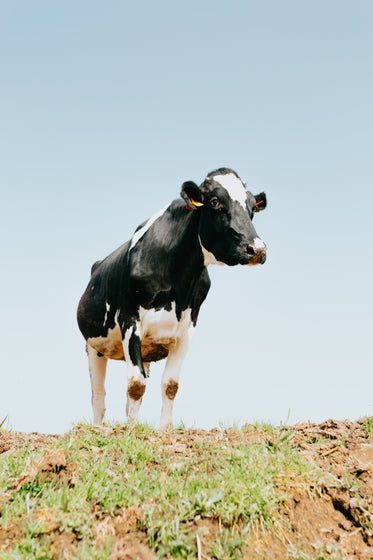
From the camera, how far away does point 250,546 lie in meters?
4.30

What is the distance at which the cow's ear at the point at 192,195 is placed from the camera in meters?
7.83

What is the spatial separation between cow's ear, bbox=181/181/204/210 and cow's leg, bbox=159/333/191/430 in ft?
6.70

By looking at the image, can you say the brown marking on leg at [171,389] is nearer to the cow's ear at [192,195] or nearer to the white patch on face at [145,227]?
the white patch on face at [145,227]

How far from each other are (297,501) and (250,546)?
71 centimetres

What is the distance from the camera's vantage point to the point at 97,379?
1107 centimetres

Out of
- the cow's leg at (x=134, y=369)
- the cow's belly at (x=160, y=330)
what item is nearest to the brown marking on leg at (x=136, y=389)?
the cow's leg at (x=134, y=369)

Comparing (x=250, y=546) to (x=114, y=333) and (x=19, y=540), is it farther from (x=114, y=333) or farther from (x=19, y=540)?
(x=114, y=333)

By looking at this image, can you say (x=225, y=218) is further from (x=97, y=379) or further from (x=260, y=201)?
(x=97, y=379)

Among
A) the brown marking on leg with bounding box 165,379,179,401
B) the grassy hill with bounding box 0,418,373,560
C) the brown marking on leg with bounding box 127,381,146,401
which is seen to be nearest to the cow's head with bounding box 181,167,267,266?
the brown marking on leg with bounding box 165,379,179,401

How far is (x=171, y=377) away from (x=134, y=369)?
602 millimetres

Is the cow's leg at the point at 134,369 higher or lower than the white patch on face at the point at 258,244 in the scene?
lower

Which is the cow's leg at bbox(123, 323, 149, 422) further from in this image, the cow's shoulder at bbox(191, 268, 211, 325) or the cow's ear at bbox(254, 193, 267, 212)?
the cow's ear at bbox(254, 193, 267, 212)

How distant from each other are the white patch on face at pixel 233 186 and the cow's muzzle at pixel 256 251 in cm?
71

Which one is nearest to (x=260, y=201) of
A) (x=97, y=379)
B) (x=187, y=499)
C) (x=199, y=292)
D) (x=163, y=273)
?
(x=199, y=292)
